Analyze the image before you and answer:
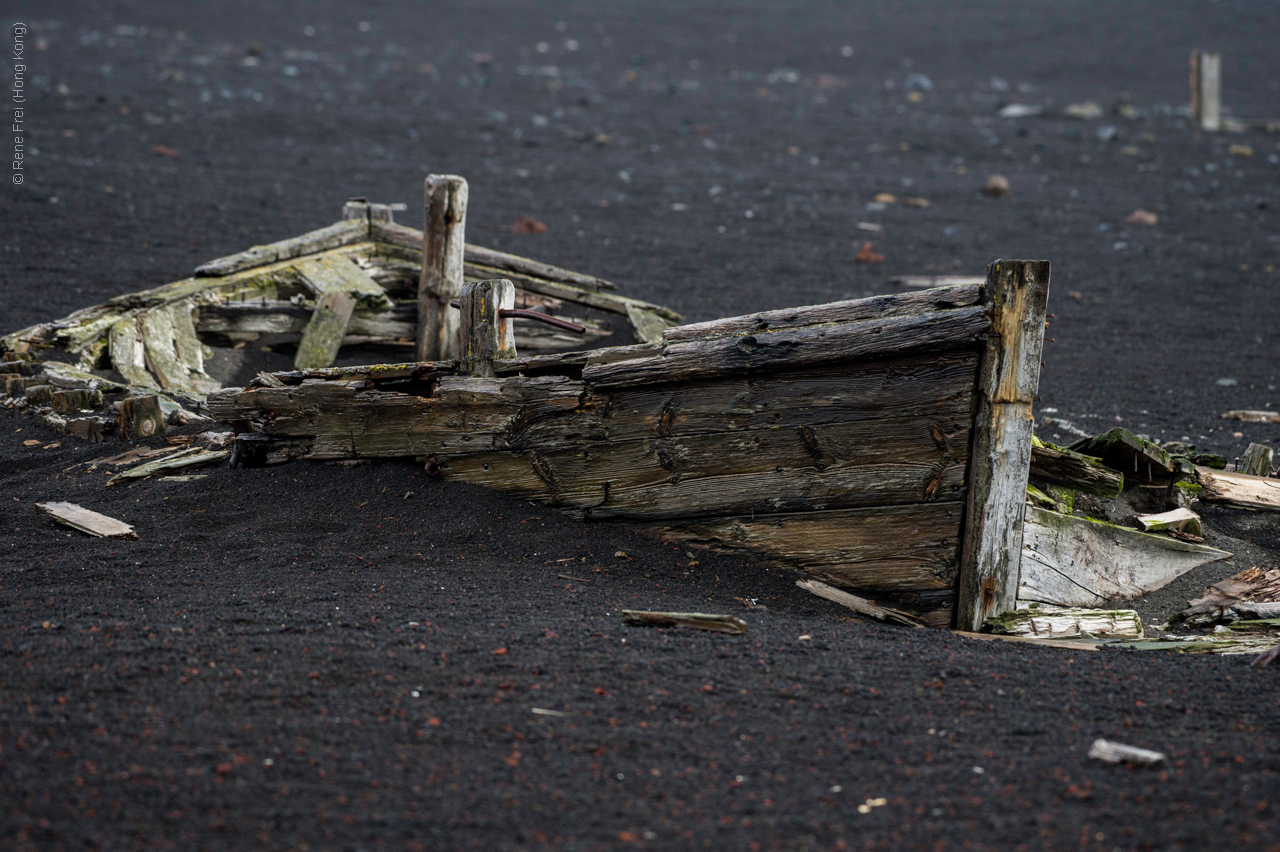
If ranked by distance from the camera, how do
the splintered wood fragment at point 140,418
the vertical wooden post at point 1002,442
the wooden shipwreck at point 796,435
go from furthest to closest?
the splintered wood fragment at point 140,418 → the wooden shipwreck at point 796,435 → the vertical wooden post at point 1002,442

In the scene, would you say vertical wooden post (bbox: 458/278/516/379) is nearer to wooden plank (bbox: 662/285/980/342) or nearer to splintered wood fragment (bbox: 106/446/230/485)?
wooden plank (bbox: 662/285/980/342)

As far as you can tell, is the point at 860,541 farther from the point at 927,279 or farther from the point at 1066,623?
the point at 927,279

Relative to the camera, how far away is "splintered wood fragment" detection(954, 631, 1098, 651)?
410 cm

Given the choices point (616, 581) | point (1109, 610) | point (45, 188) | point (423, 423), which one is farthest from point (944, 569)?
point (45, 188)

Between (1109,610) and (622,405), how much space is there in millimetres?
2146

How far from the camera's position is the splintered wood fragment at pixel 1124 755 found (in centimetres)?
281

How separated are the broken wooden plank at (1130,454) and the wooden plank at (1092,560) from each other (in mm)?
459

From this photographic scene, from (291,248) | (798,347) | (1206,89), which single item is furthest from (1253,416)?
(1206,89)

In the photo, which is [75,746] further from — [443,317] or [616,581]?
[443,317]

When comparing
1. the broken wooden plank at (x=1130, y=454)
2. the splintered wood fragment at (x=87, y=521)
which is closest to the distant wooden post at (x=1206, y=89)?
the broken wooden plank at (x=1130, y=454)

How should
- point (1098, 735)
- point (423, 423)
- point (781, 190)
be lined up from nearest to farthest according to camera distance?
point (1098, 735) → point (423, 423) → point (781, 190)

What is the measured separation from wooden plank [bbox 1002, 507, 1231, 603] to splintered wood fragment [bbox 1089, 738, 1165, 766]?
1673 millimetres

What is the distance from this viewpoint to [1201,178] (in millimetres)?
16781

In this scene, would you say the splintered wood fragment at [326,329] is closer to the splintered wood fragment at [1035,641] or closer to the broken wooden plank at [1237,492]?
the splintered wood fragment at [1035,641]
